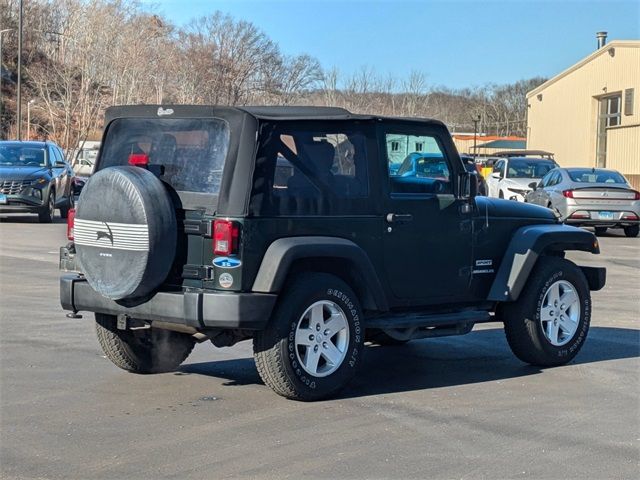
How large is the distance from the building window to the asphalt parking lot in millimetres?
39038

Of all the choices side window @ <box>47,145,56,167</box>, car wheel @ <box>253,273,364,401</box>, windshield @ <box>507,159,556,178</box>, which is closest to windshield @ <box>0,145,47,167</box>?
side window @ <box>47,145,56,167</box>

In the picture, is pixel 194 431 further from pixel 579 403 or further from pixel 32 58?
pixel 32 58

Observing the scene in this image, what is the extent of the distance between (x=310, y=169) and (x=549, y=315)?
2.60m

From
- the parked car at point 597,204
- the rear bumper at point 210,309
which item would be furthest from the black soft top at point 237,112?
the parked car at point 597,204

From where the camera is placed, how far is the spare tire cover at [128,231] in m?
6.73

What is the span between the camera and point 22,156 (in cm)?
2375

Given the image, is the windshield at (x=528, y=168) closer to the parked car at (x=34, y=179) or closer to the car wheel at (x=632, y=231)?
the car wheel at (x=632, y=231)

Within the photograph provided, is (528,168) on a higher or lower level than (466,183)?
higher

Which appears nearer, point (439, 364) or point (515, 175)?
point (439, 364)

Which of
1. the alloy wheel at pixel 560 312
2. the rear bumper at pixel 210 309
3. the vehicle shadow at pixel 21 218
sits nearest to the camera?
the rear bumper at pixel 210 309

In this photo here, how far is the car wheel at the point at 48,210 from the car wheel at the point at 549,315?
16.3 m

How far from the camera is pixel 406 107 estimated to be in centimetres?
5394

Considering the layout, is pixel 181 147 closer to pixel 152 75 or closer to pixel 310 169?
pixel 310 169

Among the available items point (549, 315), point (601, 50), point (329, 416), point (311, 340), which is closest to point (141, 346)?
point (311, 340)
